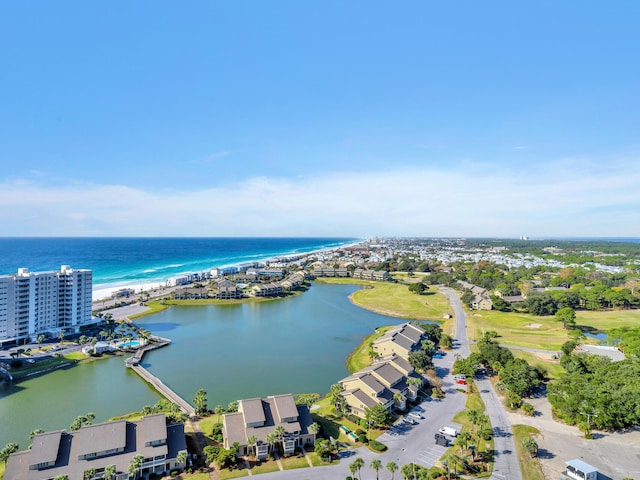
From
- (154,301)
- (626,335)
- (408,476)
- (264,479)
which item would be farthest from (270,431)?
(154,301)

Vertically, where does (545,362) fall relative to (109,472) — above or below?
below

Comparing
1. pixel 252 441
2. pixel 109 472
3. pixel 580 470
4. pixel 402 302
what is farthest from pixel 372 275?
pixel 109 472

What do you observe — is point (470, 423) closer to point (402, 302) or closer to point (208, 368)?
point (208, 368)

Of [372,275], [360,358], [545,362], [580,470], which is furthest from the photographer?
[372,275]

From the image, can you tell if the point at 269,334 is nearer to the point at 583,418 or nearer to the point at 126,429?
the point at 126,429

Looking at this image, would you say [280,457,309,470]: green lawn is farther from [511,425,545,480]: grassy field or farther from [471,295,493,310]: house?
[471,295,493,310]: house

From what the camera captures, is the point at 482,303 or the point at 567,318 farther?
the point at 482,303

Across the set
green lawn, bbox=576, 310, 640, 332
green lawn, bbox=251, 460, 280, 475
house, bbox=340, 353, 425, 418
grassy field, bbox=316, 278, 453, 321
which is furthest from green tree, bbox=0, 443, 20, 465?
green lawn, bbox=576, 310, 640, 332

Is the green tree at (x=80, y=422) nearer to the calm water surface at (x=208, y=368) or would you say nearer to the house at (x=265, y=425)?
the calm water surface at (x=208, y=368)
